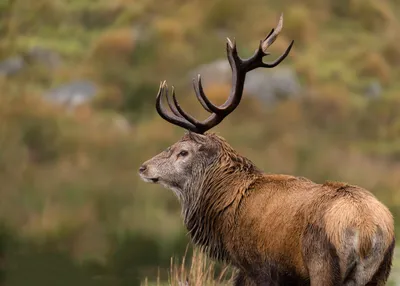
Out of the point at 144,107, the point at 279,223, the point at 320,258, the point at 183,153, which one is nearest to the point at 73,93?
the point at 144,107

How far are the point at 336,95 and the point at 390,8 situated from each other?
3500mm

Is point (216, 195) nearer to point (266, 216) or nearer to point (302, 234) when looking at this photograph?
point (266, 216)

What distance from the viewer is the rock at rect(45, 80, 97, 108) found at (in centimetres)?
2073

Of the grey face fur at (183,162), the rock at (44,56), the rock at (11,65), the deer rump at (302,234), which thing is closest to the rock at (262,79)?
the rock at (44,56)

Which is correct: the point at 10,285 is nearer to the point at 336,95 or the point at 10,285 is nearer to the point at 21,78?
the point at 21,78

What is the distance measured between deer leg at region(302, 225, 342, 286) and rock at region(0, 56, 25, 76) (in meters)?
15.5

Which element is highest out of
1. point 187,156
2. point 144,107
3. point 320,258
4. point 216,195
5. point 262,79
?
point 262,79

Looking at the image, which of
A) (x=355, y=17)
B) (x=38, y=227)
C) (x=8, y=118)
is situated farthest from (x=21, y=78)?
(x=355, y=17)

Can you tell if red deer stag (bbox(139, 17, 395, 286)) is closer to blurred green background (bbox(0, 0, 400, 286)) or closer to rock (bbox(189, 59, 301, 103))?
blurred green background (bbox(0, 0, 400, 286))

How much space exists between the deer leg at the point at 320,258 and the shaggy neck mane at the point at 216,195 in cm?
96

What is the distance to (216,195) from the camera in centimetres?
764

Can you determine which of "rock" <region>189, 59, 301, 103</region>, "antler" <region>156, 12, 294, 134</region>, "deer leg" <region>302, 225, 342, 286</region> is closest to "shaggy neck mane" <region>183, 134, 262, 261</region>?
"antler" <region>156, 12, 294, 134</region>

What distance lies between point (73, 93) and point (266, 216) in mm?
14908

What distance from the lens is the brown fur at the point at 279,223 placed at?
6.34 meters
